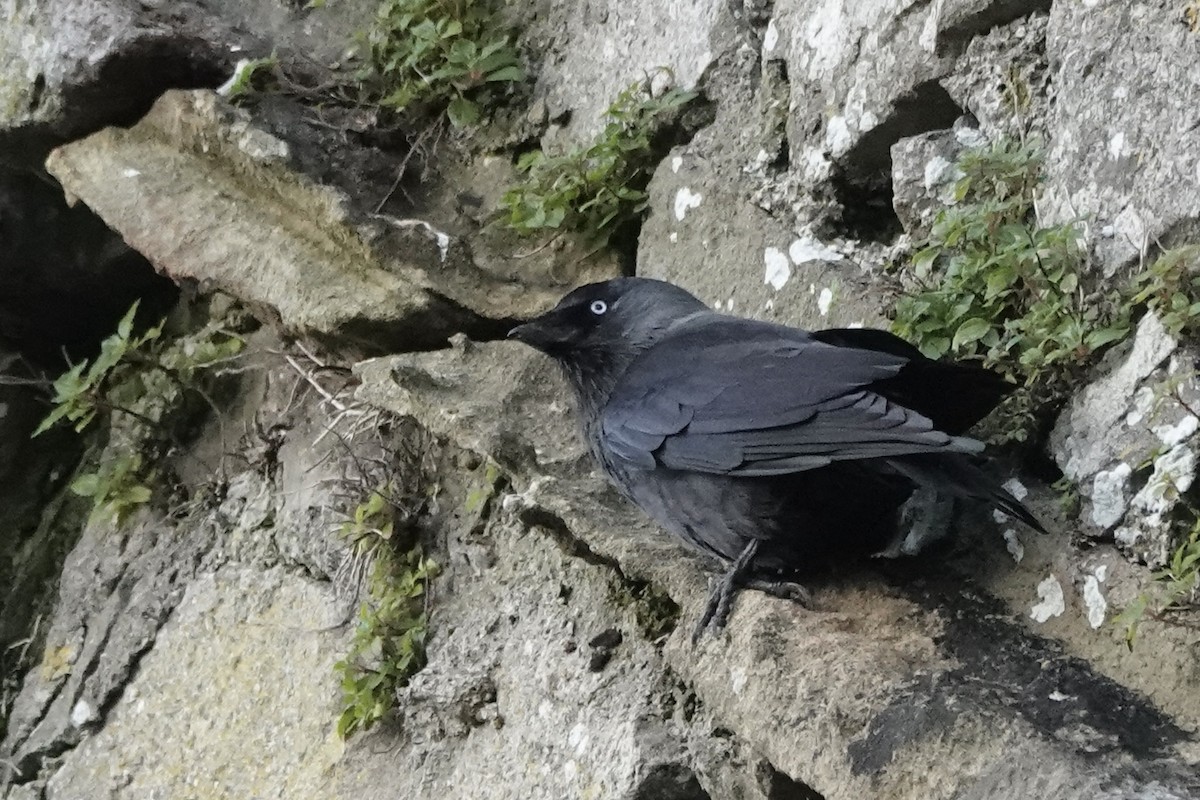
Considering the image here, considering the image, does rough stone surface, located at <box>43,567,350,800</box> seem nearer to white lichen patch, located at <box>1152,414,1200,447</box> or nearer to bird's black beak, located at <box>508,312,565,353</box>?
bird's black beak, located at <box>508,312,565,353</box>

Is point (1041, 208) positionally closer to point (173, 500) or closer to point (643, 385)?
point (643, 385)

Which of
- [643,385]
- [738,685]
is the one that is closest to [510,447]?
[643,385]

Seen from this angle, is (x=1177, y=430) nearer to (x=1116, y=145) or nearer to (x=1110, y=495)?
(x=1110, y=495)

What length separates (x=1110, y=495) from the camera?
2119mm

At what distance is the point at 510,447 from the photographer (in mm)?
3092

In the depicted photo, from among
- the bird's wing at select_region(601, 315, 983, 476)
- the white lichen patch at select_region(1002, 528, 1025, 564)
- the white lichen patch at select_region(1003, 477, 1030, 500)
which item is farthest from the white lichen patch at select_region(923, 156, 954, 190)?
the white lichen patch at select_region(1002, 528, 1025, 564)

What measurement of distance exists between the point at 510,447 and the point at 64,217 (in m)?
2.76

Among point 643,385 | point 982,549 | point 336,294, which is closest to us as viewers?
point 982,549

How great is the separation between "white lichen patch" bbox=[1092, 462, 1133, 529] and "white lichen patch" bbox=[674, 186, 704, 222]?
5.23 ft

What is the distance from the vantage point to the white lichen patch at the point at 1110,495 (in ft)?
6.88

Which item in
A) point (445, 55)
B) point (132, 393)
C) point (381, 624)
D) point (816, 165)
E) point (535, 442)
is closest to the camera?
point (816, 165)

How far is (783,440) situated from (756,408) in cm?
10

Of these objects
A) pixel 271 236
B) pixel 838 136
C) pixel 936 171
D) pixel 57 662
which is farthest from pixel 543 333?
pixel 57 662

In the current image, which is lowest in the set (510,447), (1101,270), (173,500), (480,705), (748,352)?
(173,500)
